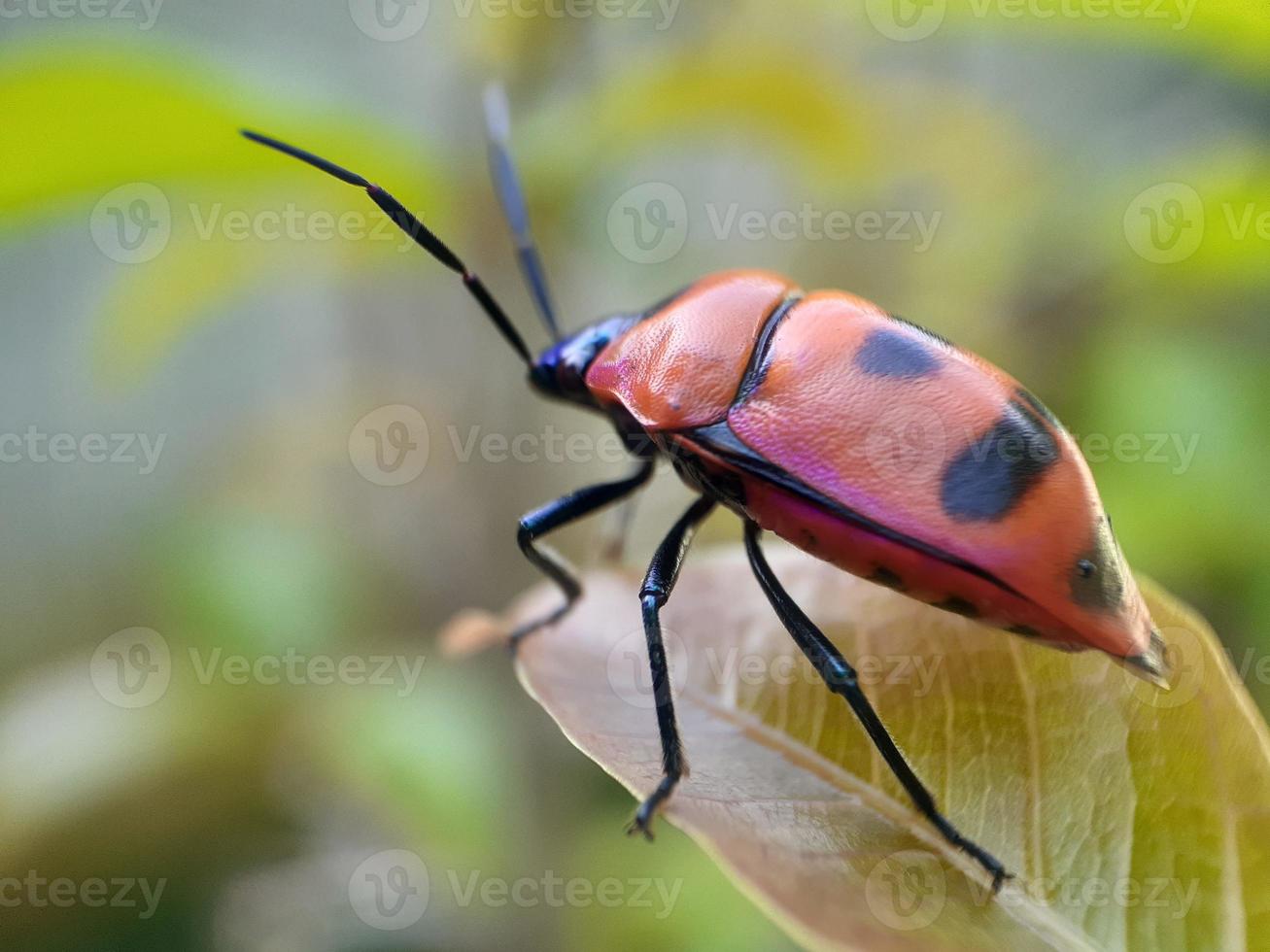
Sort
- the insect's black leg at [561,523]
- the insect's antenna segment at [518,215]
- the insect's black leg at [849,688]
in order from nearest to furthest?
the insect's black leg at [849,688] → the insect's black leg at [561,523] → the insect's antenna segment at [518,215]

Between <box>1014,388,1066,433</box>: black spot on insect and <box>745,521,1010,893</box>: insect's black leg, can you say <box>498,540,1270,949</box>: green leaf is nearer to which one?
<box>745,521,1010,893</box>: insect's black leg

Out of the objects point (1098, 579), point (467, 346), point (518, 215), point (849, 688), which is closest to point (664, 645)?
point (849, 688)

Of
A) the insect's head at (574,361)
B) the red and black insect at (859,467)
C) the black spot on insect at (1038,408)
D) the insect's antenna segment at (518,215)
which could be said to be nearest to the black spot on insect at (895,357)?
the red and black insect at (859,467)

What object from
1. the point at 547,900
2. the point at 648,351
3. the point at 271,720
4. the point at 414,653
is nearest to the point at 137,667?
the point at 271,720

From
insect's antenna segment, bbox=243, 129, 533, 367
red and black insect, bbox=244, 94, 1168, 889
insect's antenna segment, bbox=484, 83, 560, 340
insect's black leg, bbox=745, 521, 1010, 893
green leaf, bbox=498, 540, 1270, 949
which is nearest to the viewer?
green leaf, bbox=498, 540, 1270, 949

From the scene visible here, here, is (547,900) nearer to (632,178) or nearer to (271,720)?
(271,720)

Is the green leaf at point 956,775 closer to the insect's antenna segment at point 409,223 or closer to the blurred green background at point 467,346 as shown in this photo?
the insect's antenna segment at point 409,223

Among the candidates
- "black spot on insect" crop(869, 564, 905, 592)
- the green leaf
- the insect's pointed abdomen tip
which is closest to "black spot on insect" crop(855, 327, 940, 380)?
"black spot on insect" crop(869, 564, 905, 592)
